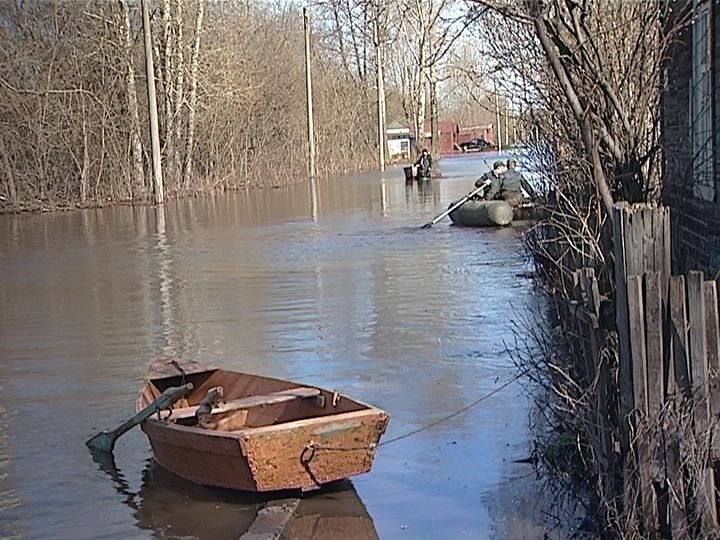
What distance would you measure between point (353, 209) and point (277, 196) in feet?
31.9

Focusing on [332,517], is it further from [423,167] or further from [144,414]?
[423,167]

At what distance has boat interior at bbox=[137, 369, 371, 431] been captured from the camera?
7.26 m

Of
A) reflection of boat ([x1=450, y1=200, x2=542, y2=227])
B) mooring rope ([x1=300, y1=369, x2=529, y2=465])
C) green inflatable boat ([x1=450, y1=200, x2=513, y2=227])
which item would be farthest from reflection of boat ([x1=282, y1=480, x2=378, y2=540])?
green inflatable boat ([x1=450, y1=200, x2=513, y2=227])

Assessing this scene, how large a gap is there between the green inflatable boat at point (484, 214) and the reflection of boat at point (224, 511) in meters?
17.1

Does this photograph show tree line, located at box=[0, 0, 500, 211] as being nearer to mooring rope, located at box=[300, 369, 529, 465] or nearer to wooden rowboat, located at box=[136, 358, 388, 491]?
mooring rope, located at box=[300, 369, 529, 465]

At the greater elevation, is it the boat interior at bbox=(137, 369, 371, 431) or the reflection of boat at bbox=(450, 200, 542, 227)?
the reflection of boat at bbox=(450, 200, 542, 227)

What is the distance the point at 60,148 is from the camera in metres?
35.9

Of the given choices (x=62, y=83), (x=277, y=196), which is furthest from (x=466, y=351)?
(x=277, y=196)

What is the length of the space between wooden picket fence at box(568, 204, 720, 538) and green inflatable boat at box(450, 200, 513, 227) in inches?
743

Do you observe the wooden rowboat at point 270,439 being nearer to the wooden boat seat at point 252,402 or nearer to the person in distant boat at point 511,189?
the wooden boat seat at point 252,402

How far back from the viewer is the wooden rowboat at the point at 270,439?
21.5 ft

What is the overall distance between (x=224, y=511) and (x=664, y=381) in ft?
10.8

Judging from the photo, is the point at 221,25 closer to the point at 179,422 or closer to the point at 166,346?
the point at 166,346

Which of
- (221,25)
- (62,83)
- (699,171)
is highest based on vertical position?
(221,25)
